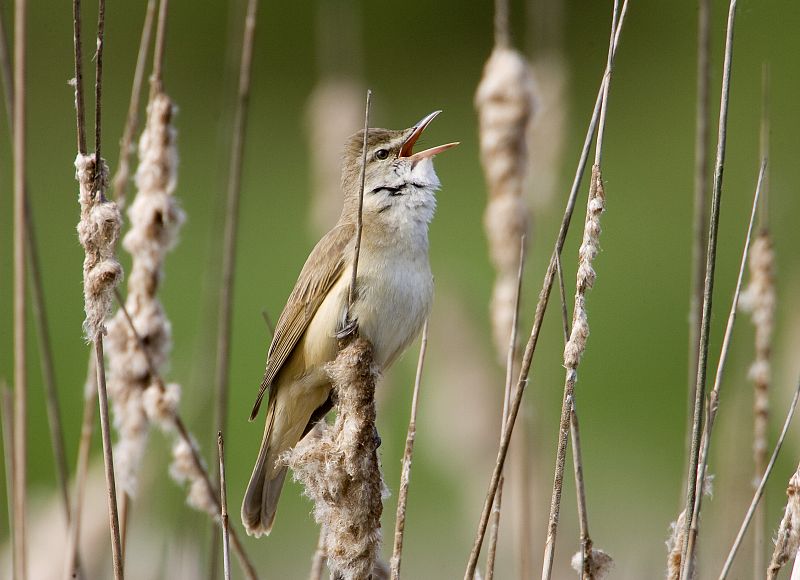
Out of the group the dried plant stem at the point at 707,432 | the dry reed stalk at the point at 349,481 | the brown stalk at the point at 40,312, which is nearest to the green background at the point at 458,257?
the brown stalk at the point at 40,312

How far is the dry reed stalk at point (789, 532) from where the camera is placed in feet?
7.29

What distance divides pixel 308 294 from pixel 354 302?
0.27 metres

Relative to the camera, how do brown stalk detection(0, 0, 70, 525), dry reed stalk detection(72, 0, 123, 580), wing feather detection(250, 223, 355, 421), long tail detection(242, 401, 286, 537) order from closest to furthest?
dry reed stalk detection(72, 0, 123, 580)
brown stalk detection(0, 0, 70, 525)
long tail detection(242, 401, 286, 537)
wing feather detection(250, 223, 355, 421)

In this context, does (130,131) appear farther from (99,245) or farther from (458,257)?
(458,257)

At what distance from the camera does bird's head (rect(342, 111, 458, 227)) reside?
11.3 feet

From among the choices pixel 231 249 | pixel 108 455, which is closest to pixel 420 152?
pixel 231 249

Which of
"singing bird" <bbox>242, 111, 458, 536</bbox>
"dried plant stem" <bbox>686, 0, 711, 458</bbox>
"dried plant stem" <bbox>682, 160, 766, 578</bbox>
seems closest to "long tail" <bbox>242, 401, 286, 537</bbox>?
"singing bird" <bbox>242, 111, 458, 536</bbox>

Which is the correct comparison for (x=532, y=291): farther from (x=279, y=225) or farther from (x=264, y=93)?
(x=264, y=93)

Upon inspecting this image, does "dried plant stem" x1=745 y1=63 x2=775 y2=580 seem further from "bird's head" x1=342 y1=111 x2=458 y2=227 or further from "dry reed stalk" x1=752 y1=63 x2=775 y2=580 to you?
"bird's head" x1=342 y1=111 x2=458 y2=227

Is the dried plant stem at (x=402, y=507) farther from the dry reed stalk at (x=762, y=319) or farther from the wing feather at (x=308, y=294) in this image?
the dry reed stalk at (x=762, y=319)

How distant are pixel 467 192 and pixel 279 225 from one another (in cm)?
197

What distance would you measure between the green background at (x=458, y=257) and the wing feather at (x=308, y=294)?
0.83ft

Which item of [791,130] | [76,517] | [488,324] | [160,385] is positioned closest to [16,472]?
[76,517]

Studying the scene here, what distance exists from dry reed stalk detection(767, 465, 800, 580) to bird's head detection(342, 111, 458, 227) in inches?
59.2
